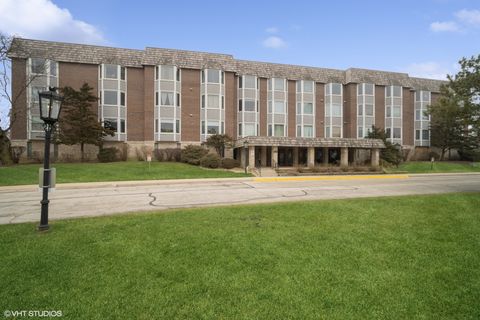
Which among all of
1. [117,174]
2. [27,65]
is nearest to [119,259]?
[117,174]

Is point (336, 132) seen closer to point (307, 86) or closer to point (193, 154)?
point (307, 86)

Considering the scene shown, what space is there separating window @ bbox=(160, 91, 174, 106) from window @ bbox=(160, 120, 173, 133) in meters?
2.34

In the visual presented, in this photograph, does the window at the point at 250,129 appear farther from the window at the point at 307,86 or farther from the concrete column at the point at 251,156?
the window at the point at 307,86

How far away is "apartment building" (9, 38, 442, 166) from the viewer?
1228 inches

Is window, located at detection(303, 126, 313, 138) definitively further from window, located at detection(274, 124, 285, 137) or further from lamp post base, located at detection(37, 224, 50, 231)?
lamp post base, located at detection(37, 224, 50, 231)

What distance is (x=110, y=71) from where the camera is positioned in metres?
33.4

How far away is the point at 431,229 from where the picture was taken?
6.30 metres

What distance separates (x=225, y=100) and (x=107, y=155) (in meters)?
16.4

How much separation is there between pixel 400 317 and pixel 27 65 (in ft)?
133

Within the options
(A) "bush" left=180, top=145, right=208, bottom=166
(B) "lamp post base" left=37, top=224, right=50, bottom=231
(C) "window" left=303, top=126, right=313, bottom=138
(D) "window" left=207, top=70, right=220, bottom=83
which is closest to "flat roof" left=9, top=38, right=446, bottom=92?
(D) "window" left=207, top=70, right=220, bottom=83

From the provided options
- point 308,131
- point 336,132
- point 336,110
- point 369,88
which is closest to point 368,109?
point 369,88

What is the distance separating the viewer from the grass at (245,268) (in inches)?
129

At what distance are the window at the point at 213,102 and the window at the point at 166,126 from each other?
219 inches

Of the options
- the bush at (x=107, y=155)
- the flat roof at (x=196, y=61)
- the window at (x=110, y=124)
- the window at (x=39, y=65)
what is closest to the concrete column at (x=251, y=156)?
the flat roof at (x=196, y=61)
